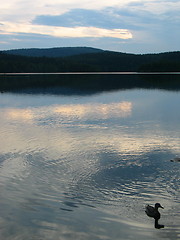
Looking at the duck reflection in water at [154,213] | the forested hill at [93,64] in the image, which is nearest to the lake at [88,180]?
the duck reflection in water at [154,213]

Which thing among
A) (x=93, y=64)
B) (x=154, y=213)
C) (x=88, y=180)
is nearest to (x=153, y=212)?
(x=154, y=213)

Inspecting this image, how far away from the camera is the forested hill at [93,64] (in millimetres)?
154375

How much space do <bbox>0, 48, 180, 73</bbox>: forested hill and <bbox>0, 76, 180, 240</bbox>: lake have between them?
136 metres

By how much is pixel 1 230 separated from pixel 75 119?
18057 millimetres

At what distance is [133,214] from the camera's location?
9.31 metres

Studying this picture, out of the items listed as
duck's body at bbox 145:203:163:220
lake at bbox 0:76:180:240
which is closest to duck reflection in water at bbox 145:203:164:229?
duck's body at bbox 145:203:163:220

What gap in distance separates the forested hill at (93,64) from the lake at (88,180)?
5367 inches

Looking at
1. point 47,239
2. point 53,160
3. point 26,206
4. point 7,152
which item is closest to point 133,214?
point 47,239

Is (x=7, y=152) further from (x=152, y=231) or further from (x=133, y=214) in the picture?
(x=152, y=231)

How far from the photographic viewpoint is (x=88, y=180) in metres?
12.0

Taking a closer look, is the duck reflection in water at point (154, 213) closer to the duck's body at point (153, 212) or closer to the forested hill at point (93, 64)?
the duck's body at point (153, 212)

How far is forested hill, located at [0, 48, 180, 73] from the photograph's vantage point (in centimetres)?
15438

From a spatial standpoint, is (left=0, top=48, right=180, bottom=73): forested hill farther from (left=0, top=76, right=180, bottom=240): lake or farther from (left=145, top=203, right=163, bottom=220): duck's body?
(left=145, top=203, right=163, bottom=220): duck's body

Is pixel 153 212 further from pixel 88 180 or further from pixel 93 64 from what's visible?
pixel 93 64
